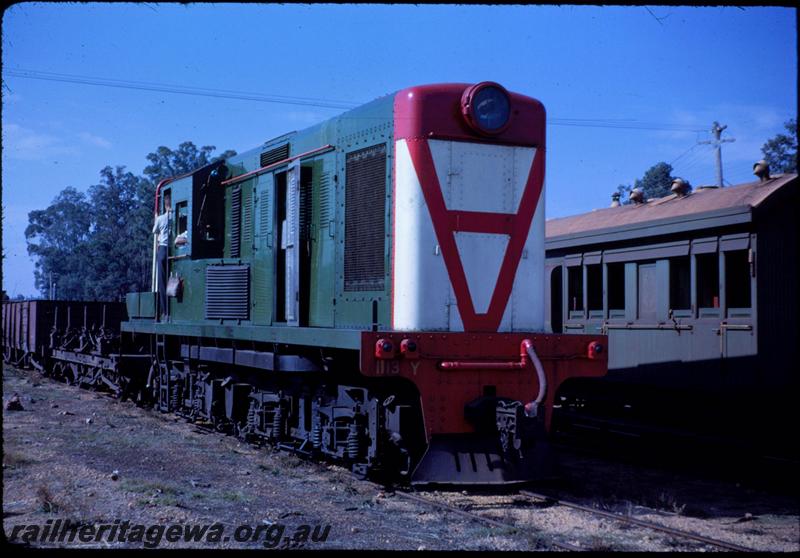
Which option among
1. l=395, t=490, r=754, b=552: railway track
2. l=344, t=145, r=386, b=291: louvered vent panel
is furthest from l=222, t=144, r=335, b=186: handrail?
l=395, t=490, r=754, b=552: railway track

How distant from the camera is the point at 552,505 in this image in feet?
23.1

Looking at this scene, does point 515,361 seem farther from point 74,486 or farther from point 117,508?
point 74,486

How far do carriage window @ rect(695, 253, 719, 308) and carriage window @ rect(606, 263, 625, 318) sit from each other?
167 cm

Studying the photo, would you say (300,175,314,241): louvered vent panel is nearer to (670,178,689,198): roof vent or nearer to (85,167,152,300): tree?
(670,178,689,198): roof vent

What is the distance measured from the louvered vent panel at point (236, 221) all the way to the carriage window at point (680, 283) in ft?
19.9

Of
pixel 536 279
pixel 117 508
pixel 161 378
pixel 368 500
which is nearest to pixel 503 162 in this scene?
pixel 536 279

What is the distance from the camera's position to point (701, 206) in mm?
11328

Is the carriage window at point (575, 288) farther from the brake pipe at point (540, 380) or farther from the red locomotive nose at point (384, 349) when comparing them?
the red locomotive nose at point (384, 349)

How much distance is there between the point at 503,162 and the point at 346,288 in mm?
2108

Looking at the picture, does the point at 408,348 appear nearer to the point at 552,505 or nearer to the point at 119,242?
the point at 552,505

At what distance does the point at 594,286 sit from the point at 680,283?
1.97 m

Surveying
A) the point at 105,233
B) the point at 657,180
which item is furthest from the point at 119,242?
the point at 657,180

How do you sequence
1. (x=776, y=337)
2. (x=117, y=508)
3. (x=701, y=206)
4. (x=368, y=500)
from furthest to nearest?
(x=701, y=206) → (x=776, y=337) → (x=368, y=500) → (x=117, y=508)

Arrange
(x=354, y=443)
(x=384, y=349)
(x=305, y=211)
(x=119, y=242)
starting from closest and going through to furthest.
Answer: (x=384, y=349) < (x=354, y=443) < (x=305, y=211) < (x=119, y=242)
